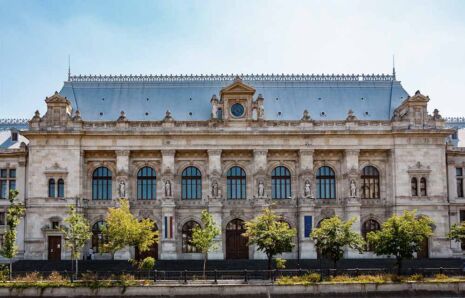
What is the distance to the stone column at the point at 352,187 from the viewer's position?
66.9 meters

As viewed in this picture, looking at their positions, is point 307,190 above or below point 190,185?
below

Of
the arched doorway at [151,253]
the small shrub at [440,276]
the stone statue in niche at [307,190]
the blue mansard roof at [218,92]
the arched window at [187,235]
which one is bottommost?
the small shrub at [440,276]

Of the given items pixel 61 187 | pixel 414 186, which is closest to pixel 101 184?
pixel 61 187

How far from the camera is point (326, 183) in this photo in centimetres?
6900

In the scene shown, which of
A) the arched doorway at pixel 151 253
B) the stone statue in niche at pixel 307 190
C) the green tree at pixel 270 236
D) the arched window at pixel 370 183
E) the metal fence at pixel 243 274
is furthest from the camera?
the arched window at pixel 370 183

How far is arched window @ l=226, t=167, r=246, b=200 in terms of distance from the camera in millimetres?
68438

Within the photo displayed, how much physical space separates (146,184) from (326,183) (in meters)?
20.3

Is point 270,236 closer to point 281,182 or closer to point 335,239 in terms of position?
point 335,239

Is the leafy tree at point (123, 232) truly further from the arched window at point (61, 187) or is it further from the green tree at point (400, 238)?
the green tree at point (400, 238)

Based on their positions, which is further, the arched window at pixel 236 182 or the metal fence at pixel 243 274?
the arched window at pixel 236 182

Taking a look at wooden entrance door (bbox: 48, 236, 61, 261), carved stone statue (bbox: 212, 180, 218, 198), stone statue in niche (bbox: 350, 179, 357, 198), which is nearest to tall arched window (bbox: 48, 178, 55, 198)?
wooden entrance door (bbox: 48, 236, 61, 261)

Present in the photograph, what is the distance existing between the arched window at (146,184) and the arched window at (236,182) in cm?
830

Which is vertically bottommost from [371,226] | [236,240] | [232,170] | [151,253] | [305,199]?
[151,253]

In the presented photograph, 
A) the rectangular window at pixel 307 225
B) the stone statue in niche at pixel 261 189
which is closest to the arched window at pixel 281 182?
the stone statue in niche at pixel 261 189
